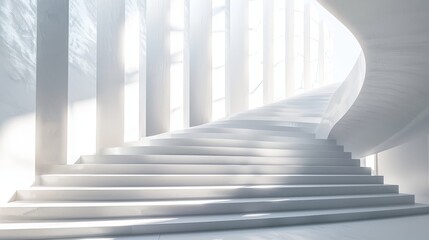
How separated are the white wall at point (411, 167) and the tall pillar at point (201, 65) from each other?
22.7 ft

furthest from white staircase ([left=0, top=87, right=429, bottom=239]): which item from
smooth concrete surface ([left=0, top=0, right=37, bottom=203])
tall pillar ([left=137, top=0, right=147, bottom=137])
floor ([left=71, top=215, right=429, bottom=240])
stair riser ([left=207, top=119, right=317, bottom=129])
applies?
tall pillar ([left=137, top=0, right=147, bottom=137])

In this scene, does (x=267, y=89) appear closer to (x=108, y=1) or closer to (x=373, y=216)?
(x=108, y=1)

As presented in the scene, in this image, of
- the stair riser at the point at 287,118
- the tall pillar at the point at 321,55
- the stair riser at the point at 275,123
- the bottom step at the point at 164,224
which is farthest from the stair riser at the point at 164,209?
the tall pillar at the point at 321,55

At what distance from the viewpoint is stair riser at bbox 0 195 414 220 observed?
4121mm

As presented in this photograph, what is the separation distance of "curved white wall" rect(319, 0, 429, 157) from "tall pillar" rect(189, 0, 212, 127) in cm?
465

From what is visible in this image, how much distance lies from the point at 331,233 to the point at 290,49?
56.1ft

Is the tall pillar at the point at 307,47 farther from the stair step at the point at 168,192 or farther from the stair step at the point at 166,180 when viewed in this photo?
the stair step at the point at 168,192

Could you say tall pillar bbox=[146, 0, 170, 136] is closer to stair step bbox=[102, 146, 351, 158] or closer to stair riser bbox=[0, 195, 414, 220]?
stair step bbox=[102, 146, 351, 158]

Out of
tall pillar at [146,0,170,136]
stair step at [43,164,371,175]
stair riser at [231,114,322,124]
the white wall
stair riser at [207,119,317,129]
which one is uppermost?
tall pillar at [146,0,170,136]

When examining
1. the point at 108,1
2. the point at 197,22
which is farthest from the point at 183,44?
the point at 108,1

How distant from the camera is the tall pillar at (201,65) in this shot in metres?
11.8

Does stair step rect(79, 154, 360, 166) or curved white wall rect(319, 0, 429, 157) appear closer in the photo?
curved white wall rect(319, 0, 429, 157)

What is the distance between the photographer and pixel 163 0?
9742mm

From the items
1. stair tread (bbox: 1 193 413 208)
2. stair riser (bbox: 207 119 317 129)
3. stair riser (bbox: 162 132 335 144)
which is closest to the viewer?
stair tread (bbox: 1 193 413 208)
